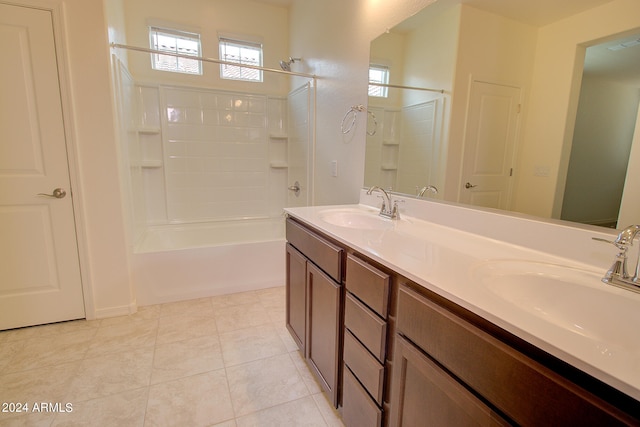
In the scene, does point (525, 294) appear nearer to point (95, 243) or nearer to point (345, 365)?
point (345, 365)

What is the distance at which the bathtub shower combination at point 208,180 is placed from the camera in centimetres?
246

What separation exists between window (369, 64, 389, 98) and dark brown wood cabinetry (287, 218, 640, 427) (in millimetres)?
983

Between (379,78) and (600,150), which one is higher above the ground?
(379,78)

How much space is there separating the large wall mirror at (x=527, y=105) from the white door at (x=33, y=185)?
86.0 inches

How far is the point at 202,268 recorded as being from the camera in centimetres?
251

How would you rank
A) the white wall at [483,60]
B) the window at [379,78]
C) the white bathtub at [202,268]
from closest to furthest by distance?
1. the white wall at [483,60]
2. the window at [379,78]
3. the white bathtub at [202,268]

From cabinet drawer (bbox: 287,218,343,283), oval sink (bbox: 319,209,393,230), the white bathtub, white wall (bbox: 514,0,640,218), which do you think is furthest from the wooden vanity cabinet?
the white bathtub

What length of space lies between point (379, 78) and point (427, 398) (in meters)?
1.71

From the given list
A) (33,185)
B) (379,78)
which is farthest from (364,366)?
(33,185)

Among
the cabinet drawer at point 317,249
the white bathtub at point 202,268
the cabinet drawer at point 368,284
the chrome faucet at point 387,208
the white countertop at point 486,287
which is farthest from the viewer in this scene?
the white bathtub at point 202,268

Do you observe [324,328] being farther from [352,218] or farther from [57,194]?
[57,194]

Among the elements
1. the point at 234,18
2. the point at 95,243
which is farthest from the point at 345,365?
the point at 234,18

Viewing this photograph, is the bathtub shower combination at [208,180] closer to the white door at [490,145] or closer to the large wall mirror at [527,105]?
the large wall mirror at [527,105]

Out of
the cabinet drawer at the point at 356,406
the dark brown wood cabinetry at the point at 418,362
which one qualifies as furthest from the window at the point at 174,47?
the cabinet drawer at the point at 356,406
